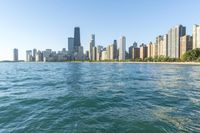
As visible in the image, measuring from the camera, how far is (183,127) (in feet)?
37.1

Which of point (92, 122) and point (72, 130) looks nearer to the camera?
point (72, 130)

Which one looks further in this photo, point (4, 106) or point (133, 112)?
point (4, 106)

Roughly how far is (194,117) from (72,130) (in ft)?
24.0

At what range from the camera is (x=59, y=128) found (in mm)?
11375

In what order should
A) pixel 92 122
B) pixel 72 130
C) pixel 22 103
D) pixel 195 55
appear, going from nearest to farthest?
pixel 72 130 → pixel 92 122 → pixel 22 103 → pixel 195 55

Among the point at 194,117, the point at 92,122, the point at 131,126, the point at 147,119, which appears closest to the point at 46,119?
the point at 92,122

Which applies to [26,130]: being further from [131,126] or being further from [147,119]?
[147,119]

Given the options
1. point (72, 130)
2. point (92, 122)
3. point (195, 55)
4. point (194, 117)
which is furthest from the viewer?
point (195, 55)

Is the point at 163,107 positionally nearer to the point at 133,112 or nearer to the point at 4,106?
the point at 133,112

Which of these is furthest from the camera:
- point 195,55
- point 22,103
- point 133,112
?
point 195,55

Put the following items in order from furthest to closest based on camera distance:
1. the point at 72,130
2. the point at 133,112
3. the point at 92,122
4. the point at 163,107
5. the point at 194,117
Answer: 1. the point at 163,107
2. the point at 133,112
3. the point at 194,117
4. the point at 92,122
5. the point at 72,130

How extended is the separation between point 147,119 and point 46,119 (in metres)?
5.80

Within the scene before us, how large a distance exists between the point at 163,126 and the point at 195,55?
664ft

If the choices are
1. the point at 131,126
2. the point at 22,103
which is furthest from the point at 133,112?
the point at 22,103
